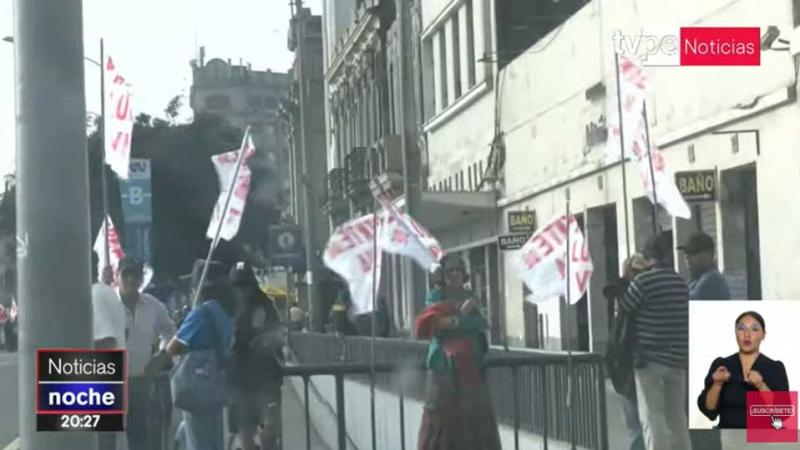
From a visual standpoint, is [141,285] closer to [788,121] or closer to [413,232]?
[413,232]

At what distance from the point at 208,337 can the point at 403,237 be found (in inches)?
135

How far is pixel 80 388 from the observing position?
17.5 feet

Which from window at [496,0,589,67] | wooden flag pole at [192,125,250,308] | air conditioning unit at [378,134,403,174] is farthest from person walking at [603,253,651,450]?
window at [496,0,589,67]

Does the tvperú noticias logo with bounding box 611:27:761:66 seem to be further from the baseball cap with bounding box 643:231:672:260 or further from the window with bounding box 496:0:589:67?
the window with bounding box 496:0:589:67

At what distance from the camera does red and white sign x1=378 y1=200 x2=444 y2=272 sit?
1275cm

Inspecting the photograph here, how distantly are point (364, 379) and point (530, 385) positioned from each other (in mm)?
1099

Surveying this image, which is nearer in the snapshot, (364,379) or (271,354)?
(271,354)

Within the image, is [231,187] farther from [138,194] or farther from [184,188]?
[184,188]

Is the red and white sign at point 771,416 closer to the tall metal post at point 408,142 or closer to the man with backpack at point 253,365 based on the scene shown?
the man with backpack at point 253,365

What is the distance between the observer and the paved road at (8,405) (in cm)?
1755

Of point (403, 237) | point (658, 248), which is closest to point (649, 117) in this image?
point (403, 237)

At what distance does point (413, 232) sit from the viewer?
13.1 m

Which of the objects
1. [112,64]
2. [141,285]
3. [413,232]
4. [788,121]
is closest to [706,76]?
[788,121]

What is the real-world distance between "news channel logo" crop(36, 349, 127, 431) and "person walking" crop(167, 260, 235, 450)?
433 centimetres
